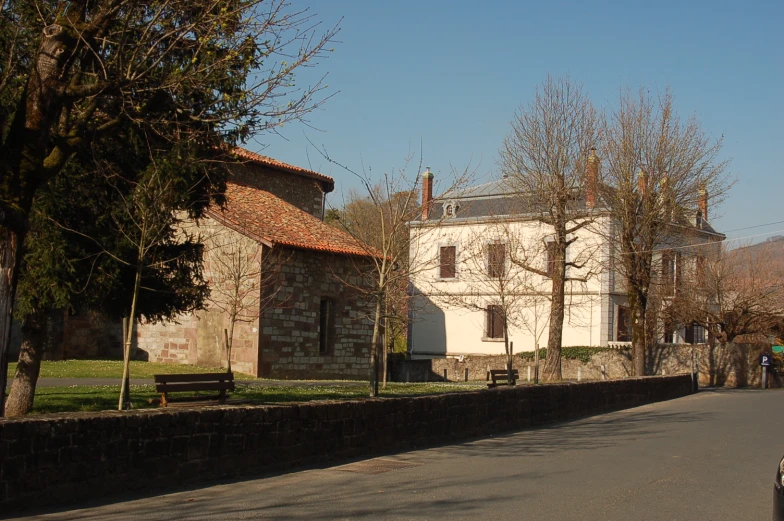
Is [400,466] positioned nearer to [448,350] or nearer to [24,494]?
[24,494]

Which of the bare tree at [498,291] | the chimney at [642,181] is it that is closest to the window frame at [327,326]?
the bare tree at [498,291]

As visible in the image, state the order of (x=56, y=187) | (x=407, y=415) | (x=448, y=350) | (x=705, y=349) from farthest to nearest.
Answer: (x=448, y=350)
(x=705, y=349)
(x=56, y=187)
(x=407, y=415)

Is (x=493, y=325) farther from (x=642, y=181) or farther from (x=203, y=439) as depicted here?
(x=203, y=439)

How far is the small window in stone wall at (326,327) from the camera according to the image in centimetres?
3072

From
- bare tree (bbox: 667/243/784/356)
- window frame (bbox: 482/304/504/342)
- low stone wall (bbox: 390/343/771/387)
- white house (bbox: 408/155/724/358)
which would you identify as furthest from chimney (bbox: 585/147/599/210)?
window frame (bbox: 482/304/504/342)

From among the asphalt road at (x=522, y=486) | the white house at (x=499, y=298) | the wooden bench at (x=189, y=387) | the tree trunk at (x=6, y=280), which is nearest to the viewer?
the asphalt road at (x=522, y=486)

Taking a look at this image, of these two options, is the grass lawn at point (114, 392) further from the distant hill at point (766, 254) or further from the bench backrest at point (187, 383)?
the distant hill at point (766, 254)

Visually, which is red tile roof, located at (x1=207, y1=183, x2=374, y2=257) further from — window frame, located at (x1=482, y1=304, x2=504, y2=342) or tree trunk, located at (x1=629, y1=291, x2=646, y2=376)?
window frame, located at (x1=482, y1=304, x2=504, y2=342)

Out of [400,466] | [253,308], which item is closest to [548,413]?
[400,466]

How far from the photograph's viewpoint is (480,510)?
7.98m

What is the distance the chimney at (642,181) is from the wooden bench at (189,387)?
18950 mm

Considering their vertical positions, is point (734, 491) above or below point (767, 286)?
below

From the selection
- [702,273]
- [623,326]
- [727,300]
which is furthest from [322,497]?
[623,326]

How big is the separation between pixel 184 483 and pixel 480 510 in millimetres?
3306
